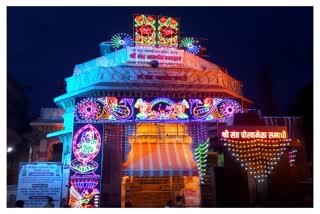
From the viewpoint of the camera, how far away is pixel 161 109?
16875mm

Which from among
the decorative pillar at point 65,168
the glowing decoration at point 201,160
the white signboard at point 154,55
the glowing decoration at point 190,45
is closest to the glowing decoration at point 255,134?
the glowing decoration at point 201,160

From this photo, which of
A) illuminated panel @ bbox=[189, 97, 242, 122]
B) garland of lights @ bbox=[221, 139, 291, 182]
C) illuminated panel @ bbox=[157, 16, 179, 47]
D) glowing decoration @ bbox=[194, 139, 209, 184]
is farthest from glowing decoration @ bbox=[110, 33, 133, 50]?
garland of lights @ bbox=[221, 139, 291, 182]

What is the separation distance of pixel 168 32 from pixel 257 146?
409 inches

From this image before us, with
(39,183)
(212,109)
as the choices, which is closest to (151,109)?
(212,109)

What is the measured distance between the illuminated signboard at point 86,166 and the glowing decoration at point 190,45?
978cm

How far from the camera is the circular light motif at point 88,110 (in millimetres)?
16250

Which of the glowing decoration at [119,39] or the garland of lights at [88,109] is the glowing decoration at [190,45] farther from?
the garland of lights at [88,109]

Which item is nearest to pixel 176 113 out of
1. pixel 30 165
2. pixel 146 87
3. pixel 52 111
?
pixel 146 87

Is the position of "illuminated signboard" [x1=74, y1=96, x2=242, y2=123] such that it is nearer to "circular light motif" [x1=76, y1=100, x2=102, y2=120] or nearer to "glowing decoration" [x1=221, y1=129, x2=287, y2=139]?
"circular light motif" [x1=76, y1=100, x2=102, y2=120]

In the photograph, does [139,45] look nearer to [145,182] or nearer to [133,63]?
[133,63]

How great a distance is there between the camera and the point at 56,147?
2683 centimetres

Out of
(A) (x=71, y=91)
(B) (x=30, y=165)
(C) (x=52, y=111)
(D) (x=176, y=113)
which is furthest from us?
(C) (x=52, y=111)

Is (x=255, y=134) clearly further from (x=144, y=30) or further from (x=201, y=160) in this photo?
(x=144, y=30)

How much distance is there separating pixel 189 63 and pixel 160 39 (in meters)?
2.43
